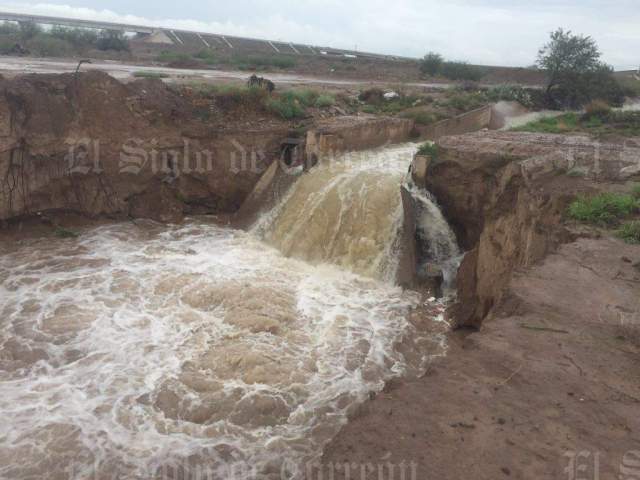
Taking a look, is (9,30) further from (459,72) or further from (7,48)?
(459,72)

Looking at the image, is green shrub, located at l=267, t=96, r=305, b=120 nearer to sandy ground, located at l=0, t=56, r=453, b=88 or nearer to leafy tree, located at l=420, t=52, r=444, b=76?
sandy ground, located at l=0, t=56, r=453, b=88

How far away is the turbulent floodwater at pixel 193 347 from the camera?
5453 mm

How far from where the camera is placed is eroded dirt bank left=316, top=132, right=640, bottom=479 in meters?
3.90

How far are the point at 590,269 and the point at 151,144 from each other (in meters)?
9.88

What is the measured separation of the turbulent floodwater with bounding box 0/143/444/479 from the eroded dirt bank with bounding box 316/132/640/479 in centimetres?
138

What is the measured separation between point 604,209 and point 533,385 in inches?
165

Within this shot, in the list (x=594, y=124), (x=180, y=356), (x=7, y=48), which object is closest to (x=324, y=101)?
(x=594, y=124)

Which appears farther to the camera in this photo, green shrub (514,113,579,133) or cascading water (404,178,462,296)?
green shrub (514,113,579,133)

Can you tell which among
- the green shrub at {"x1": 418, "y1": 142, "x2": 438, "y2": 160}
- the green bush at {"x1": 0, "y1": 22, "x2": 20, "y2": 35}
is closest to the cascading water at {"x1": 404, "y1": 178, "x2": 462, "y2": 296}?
the green shrub at {"x1": 418, "y1": 142, "x2": 438, "y2": 160}

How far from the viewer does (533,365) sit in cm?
479

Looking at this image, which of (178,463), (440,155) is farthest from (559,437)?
(440,155)

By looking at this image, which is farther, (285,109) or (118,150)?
(285,109)

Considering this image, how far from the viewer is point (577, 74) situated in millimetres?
22609

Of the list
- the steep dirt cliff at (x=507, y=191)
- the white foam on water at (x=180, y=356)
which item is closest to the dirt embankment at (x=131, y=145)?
the white foam on water at (x=180, y=356)
